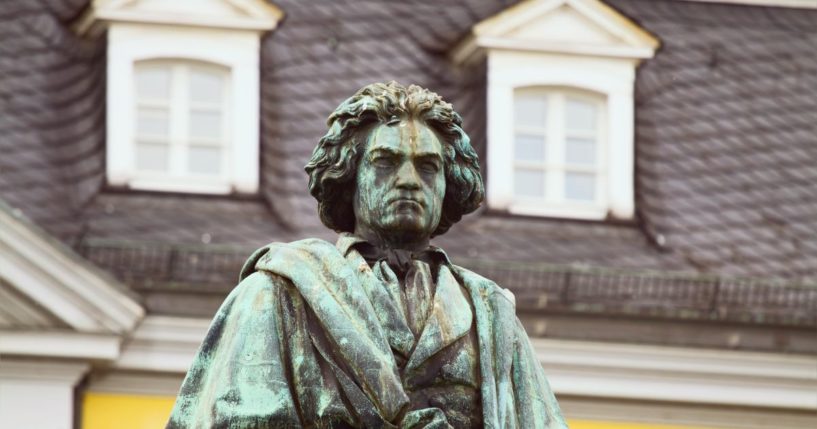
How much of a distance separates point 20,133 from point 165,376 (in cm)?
284

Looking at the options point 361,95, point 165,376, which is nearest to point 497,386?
point 361,95

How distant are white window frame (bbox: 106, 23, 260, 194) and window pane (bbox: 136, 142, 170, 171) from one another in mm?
232

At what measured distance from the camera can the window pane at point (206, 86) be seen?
154ft

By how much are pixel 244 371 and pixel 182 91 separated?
35219 mm

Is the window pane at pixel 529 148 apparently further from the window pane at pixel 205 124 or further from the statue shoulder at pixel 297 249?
the statue shoulder at pixel 297 249

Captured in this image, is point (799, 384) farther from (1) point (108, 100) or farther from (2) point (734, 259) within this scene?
(1) point (108, 100)

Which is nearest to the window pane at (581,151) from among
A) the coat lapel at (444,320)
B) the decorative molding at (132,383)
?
the decorative molding at (132,383)

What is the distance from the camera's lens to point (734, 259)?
153 ft

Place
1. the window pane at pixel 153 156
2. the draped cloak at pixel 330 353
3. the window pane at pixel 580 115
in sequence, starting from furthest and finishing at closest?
the window pane at pixel 580 115 → the window pane at pixel 153 156 → the draped cloak at pixel 330 353

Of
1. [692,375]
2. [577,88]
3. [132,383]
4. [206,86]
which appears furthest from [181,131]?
[692,375]

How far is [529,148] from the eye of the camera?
4747cm

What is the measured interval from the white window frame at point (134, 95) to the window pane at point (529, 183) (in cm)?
266

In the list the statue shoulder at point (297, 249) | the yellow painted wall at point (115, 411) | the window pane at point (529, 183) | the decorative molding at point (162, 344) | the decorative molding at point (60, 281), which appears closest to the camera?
the statue shoulder at point (297, 249)

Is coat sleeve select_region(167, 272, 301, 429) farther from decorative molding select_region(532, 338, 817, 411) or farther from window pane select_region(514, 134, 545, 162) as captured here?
window pane select_region(514, 134, 545, 162)
